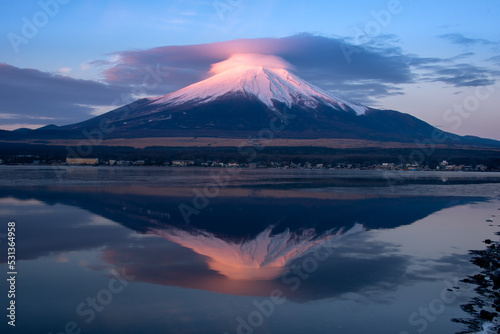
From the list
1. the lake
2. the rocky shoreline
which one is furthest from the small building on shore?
the rocky shoreline

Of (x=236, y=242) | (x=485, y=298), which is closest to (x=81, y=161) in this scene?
(x=236, y=242)

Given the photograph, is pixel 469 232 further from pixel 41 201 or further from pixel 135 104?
pixel 135 104

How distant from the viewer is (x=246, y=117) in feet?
447

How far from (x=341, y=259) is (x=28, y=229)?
856cm

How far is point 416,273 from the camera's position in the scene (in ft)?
30.5

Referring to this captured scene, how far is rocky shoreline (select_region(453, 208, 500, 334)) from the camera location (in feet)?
21.4

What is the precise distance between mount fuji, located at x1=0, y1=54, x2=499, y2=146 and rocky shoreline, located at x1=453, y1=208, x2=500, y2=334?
365 ft

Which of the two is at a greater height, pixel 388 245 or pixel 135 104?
pixel 135 104

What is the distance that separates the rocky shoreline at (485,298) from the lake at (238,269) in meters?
0.17

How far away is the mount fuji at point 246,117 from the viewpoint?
128 meters

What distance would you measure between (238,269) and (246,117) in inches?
5034

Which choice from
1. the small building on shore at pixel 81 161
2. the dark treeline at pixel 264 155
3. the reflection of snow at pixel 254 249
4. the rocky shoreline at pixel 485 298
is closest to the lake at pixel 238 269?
the reflection of snow at pixel 254 249

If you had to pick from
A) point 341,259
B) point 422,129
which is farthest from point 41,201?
point 422,129

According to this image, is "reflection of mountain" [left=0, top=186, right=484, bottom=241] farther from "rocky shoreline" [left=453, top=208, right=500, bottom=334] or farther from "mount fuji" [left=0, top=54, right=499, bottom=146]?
"mount fuji" [left=0, top=54, right=499, bottom=146]
